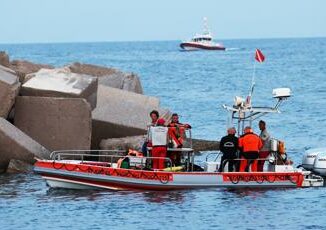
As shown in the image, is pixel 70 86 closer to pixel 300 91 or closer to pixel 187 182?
pixel 187 182

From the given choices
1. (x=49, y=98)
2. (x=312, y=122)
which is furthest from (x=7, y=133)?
(x=312, y=122)

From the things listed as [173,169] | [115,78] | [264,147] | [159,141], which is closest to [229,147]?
[264,147]

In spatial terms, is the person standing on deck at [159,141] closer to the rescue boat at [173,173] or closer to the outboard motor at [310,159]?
the rescue boat at [173,173]

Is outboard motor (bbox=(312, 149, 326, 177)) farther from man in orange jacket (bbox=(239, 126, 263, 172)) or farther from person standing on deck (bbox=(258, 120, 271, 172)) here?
man in orange jacket (bbox=(239, 126, 263, 172))

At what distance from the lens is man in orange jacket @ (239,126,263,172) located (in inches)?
913

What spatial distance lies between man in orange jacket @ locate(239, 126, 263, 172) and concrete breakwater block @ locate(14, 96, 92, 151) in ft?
15.2

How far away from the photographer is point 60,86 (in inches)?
1089

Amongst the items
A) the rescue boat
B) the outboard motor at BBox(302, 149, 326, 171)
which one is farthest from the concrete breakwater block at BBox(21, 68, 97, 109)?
the outboard motor at BBox(302, 149, 326, 171)

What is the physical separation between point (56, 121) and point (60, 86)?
130cm

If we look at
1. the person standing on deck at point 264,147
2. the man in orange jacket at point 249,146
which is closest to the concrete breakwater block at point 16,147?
the man in orange jacket at point 249,146

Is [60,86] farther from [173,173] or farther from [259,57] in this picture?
[259,57]

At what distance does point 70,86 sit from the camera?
1091 inches

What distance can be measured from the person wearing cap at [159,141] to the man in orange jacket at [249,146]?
1583mm

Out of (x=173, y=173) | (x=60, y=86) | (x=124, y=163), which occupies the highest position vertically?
(x=60, y=86)
